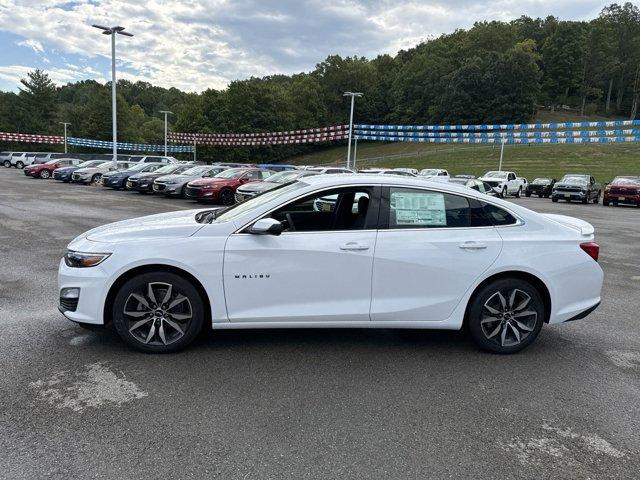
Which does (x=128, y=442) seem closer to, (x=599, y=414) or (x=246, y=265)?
(x=246, y=265)

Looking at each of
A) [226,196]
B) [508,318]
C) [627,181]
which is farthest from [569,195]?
[508,318]

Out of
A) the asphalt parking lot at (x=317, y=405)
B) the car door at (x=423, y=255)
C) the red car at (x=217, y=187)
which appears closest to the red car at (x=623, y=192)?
the red car at (x=217, y=187)

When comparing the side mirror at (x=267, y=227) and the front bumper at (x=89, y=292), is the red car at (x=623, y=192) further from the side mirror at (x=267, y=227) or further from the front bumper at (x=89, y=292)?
the front bumper at (x=89, y=292)

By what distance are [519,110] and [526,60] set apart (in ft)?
32.9

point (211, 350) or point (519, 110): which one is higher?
point (519, 110)

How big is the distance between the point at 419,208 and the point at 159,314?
245 centimetres

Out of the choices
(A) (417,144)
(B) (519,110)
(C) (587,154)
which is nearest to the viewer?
(C) (587,154)

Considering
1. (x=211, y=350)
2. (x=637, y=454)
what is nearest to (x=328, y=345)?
(x=211, y=350)

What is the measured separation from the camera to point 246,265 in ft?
13.3

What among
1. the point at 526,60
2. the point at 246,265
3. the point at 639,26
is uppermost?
the point at 639,26

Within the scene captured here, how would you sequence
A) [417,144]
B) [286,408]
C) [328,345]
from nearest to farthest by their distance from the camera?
[286,408], [328,345], [417,144]

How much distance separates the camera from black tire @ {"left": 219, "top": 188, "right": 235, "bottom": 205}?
18609 millimetres

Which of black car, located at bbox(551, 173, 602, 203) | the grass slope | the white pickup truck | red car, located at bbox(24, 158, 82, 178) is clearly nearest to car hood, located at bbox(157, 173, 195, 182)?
red car, located at bbox(24, 158, 82, 178)

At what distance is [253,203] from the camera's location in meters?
4.64
